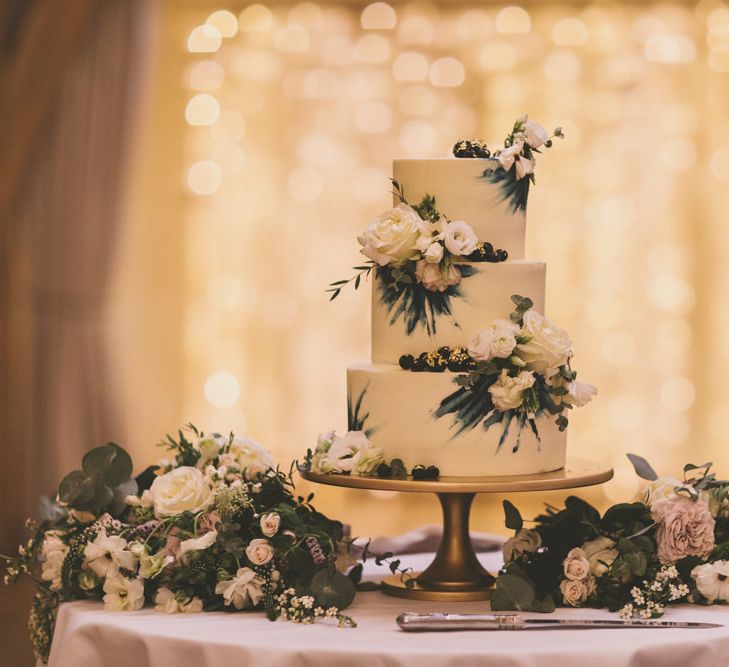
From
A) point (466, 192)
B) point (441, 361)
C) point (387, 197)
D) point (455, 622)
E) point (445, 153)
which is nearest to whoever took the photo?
point (455, 622)

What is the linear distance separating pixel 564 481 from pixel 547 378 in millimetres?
225

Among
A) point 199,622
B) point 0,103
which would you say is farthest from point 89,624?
point 0,103

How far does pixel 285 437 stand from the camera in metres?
7.58

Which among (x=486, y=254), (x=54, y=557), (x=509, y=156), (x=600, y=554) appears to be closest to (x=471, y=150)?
(x=509, y=156)

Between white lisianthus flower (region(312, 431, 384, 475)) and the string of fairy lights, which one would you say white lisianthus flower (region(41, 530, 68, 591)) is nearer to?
white lisianthus flower (region(312, 431, 384, 475))

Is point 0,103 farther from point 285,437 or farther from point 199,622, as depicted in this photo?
point 199,622

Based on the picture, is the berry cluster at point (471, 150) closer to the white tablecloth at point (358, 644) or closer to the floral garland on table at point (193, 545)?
the floral garland on table at point (193, 545)

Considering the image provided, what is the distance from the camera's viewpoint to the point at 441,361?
2732 millimetres

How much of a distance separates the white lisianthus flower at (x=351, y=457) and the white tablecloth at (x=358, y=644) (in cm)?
31

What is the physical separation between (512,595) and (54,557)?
1.00 meters

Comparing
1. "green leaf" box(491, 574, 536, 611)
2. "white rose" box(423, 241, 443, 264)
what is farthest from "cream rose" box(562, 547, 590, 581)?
"white rose" box(423, 241, 443, 264)

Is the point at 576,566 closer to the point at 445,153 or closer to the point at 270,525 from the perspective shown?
the point at 270,525

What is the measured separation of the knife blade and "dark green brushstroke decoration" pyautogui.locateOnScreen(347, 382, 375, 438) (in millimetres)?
527

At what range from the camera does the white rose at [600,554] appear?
259 centimetres
